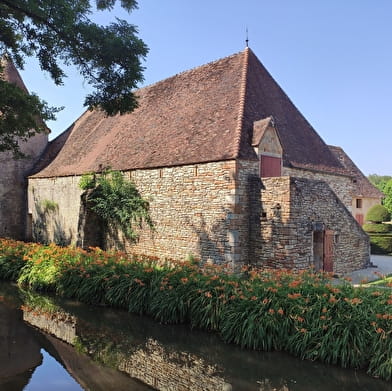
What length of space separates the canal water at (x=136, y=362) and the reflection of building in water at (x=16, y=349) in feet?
0.05

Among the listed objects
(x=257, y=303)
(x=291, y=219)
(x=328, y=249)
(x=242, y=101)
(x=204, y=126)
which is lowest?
(x=257, y=303)

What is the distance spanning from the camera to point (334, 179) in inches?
557

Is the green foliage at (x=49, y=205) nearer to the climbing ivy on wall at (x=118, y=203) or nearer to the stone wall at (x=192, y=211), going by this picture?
the climbing ivy on wall at (x=118, y=203)

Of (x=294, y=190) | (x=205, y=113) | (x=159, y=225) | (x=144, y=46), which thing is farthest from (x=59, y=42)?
(x=294, y=190)

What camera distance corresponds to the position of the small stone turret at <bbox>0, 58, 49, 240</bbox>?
18328 mm

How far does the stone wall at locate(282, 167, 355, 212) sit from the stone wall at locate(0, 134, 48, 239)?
1353cm

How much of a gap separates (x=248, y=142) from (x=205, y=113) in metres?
2.46

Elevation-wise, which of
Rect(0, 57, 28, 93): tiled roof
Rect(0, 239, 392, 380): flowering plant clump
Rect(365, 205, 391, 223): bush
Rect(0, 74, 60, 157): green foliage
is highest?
Rect(0, 57, 28, 93): tiled roof

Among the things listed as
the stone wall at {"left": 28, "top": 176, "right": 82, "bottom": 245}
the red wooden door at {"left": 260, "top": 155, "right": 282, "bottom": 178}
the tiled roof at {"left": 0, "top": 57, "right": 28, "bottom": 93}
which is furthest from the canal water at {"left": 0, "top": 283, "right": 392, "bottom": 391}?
Answer: the tiled roof at {"left": 0, "top": 57, "right": 28, "bottom": 93}

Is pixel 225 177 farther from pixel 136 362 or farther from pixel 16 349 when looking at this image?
pixel 16 349

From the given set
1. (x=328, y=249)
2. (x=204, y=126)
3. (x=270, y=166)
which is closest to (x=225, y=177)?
(x=270, y=166)

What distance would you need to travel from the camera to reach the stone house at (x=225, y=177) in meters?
10.1

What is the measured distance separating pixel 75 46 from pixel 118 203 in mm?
5880

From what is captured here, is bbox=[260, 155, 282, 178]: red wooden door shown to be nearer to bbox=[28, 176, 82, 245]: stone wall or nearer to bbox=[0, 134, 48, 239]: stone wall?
bbox=[28, 176, 82, 245]: stone wall
